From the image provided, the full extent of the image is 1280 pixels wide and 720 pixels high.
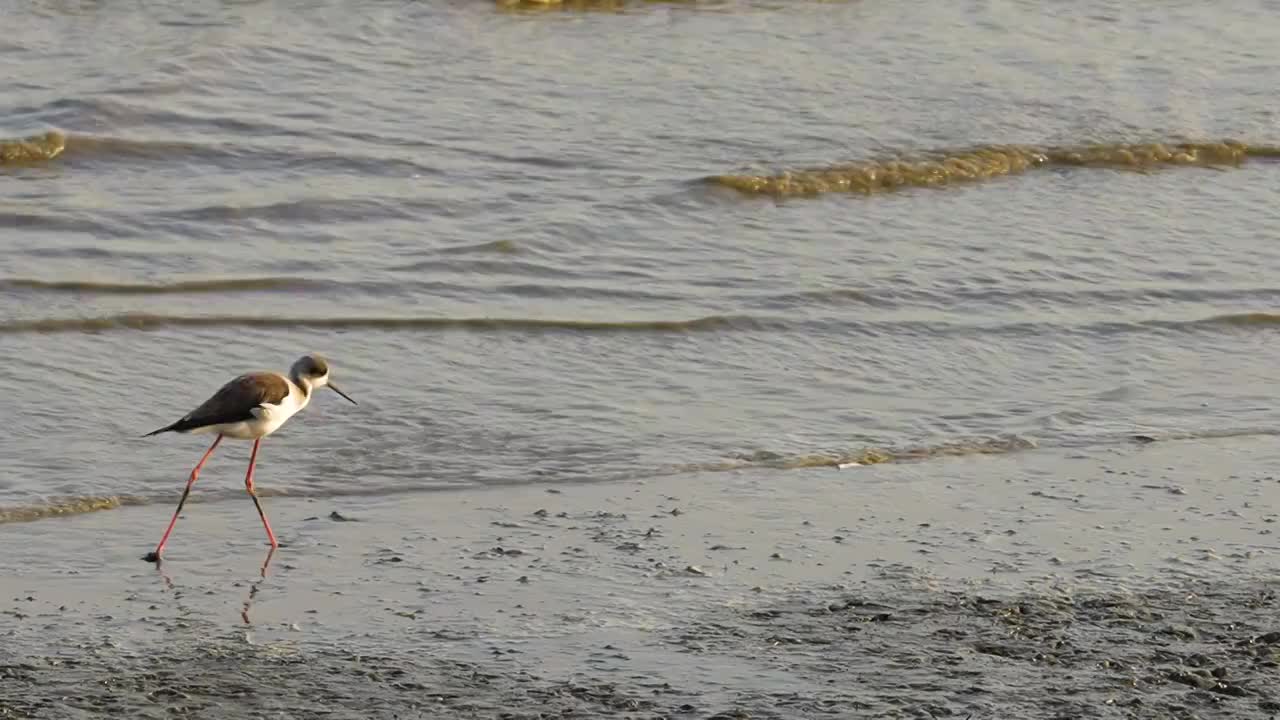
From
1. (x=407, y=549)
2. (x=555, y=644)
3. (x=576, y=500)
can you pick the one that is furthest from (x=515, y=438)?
(x=555, y=644)

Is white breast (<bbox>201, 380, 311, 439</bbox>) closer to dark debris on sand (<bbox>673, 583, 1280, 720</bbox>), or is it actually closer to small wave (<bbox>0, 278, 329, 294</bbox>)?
dark debris on sand (<bbox>673, 583, 1280, 720</bbox>)

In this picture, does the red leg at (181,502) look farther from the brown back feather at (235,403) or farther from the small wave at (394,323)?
the small wave at (394,323)

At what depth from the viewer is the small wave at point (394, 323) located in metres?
9.33

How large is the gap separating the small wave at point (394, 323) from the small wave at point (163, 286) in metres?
0.44

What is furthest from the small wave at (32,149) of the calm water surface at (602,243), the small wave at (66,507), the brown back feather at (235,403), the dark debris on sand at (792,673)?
the dark debris on sand at (792,673)

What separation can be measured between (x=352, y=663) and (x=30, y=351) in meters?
3.59

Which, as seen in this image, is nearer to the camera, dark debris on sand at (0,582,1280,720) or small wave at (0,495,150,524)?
dark debris on sand at (0,582,1280,720)

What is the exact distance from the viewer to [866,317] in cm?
997

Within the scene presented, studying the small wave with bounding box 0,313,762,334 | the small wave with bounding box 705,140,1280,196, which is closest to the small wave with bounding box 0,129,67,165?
the small wave with bounding box 0,313,762,334

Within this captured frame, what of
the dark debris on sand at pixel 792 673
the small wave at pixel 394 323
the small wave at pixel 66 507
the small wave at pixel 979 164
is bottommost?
the small wave at pixel 979 164

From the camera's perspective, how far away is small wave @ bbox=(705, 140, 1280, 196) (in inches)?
490

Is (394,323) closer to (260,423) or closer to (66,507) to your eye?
(260,423)

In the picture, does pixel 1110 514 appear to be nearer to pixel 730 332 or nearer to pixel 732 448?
pixel 732 448

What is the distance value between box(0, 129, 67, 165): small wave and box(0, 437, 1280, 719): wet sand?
501cm
